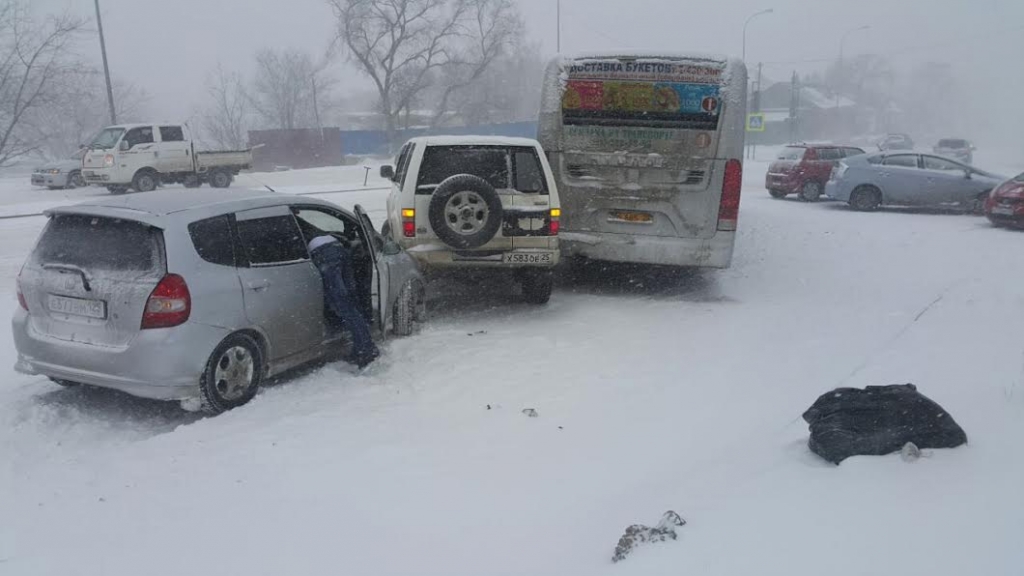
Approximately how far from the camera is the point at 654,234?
8.92m

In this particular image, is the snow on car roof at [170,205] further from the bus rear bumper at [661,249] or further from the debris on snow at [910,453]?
the debris on snow at [910,453]

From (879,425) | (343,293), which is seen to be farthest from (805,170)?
(879,425)

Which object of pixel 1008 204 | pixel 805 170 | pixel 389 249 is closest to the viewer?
pixel 389 249

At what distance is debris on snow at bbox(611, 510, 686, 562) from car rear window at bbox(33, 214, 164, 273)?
3539 mm

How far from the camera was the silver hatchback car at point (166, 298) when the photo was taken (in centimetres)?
495

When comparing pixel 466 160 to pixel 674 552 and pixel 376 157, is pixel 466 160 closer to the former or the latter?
pixel 674 552

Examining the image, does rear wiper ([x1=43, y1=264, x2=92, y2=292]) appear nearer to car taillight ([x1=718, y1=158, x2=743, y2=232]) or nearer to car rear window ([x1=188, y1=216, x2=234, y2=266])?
car rear window ([x1=188, y1=216, x2=234, y2=266])

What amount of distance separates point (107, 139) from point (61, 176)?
14.2ft

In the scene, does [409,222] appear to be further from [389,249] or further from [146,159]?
[146,159]

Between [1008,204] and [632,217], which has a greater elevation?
[632,217]

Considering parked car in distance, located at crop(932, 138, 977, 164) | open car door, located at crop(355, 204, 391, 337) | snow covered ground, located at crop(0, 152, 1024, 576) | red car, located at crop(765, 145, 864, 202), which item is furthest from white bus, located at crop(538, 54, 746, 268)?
parked car in distance, located at crop(932, 138, 977, 164)

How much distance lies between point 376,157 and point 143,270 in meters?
48.9

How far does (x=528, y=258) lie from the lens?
7957mm

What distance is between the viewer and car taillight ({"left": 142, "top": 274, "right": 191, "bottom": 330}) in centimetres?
491
